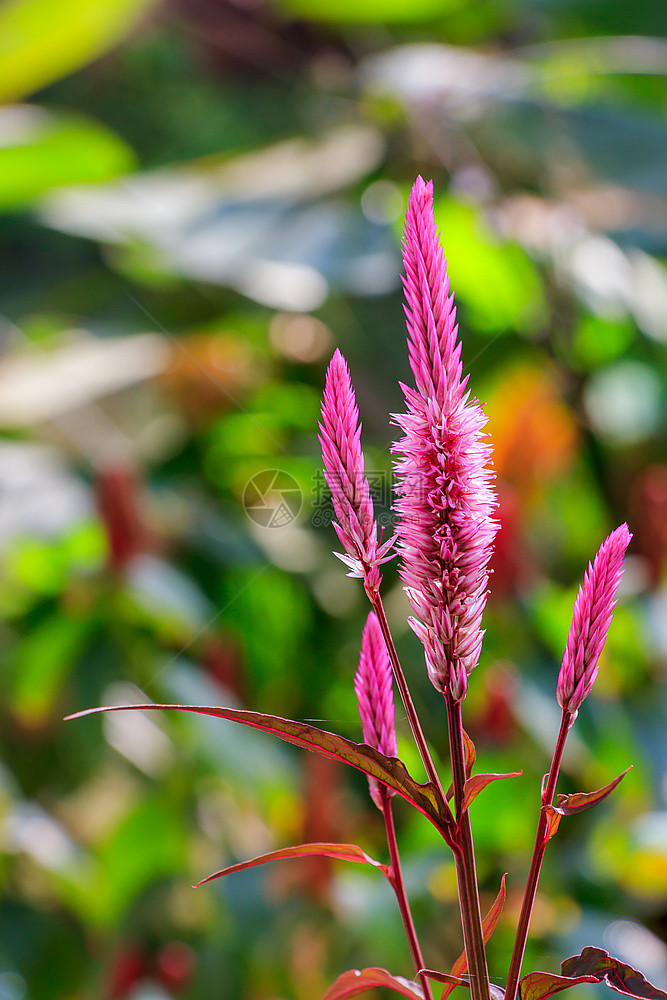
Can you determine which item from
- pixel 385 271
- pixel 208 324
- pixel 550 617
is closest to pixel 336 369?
pixel 550 617

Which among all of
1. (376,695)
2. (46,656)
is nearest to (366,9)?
(46,656)

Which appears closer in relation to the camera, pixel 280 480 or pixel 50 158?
pixel 280 480

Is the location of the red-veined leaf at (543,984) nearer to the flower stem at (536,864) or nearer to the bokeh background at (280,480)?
the flower stem at (536,864)

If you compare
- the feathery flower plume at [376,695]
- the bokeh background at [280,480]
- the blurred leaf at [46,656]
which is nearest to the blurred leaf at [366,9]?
the bokeh background at [280,480]

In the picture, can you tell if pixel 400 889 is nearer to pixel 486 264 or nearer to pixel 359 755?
pixel 359 755

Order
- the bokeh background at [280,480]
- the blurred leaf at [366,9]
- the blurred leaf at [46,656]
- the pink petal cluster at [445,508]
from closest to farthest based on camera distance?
the pink petal cluster at [445,508], the bokeh background at [280,480], the blurred leaf at [46,656], the blurred leaf at [366,9]

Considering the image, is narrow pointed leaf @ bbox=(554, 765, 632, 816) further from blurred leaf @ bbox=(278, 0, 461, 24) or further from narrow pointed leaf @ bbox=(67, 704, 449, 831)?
blurred leaf @ bbox=(278, 0, 461, 24)

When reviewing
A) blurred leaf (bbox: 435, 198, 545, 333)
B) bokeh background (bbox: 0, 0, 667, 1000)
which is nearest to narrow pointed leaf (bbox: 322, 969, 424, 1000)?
bokeh background (bbox: 0, 0, 667, 1000)
